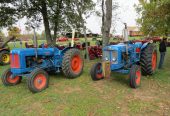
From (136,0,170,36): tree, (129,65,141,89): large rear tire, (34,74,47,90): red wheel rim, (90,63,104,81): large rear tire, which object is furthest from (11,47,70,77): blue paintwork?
(136,0,170,36): tree

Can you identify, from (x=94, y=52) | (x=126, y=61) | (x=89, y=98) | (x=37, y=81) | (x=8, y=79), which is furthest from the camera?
(x=94, y=52)

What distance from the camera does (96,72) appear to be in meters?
7.51

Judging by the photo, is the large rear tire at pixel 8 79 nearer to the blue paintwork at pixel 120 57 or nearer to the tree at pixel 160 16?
the blue paintwork at pixel 120 57

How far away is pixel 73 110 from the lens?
5.11 m

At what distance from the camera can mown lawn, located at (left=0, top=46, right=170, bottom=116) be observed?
16.7 feet

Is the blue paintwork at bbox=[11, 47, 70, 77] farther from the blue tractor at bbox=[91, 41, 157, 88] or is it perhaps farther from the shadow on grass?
the shadow on grass

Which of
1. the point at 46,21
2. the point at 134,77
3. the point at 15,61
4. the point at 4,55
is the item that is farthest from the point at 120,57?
the point at 46,21

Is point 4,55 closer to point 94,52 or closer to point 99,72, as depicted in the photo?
point 94,52

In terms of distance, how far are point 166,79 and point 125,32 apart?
7.72 feet

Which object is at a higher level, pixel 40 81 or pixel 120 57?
pixel 120 57

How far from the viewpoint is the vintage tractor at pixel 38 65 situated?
21.5 feet

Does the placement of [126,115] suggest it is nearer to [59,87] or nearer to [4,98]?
[59,87]

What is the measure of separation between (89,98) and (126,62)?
227cm

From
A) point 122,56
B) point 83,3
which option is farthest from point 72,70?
point 83,3
